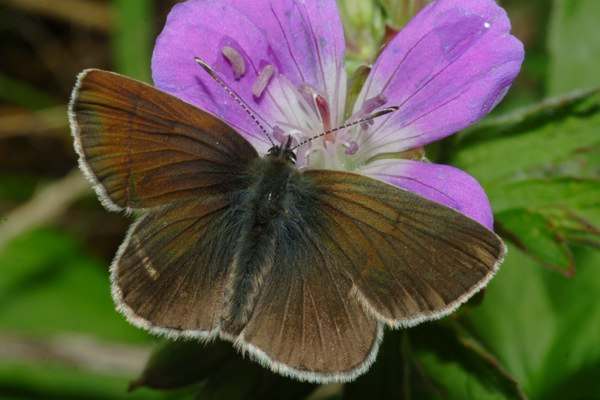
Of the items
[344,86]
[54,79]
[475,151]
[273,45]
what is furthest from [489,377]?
[54,79]

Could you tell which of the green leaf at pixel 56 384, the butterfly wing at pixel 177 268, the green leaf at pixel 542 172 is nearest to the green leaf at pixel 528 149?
the green leaf at pixel 542 172

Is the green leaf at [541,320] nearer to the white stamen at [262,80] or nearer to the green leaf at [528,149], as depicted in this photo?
the green leaf at [528,149]

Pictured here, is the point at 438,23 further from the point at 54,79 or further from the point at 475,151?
the point at 54,79

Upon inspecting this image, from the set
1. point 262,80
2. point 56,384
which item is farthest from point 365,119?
point 56,384

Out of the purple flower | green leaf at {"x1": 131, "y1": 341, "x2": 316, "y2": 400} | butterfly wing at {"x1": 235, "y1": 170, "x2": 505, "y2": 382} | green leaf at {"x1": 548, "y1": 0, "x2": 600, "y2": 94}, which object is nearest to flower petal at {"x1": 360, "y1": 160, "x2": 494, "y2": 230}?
the purple flower

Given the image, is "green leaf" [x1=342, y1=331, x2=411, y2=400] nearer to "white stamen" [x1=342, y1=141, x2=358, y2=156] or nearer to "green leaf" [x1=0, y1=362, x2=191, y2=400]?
"white stamen" [x1=342, y1=141, x2=358, y2=156]

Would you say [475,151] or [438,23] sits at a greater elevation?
[438,23]

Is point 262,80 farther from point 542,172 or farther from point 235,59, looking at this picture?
point 542,172

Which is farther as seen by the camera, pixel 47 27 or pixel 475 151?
pixel 47 27
